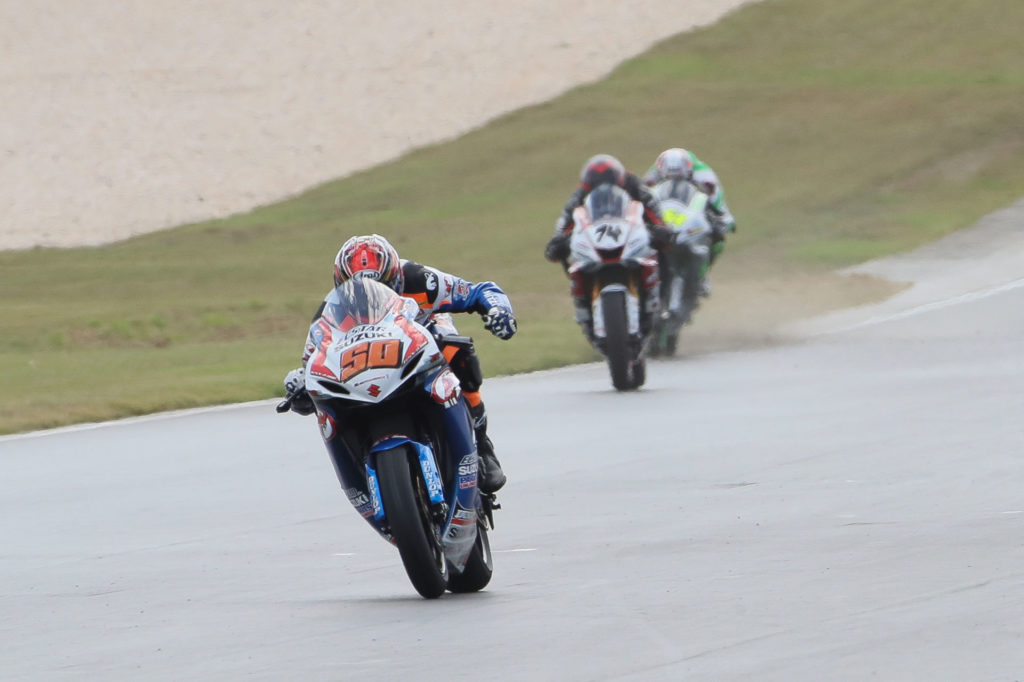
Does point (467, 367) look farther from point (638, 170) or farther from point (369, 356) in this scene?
point (638, 170)

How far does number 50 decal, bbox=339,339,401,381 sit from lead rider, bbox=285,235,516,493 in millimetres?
326

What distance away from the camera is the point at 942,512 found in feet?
31.5

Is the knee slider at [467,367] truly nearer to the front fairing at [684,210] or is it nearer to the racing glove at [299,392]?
the racing glove at [299,392]

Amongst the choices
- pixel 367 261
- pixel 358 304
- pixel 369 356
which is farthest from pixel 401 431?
pixel 367 261

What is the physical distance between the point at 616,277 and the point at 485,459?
8835mm

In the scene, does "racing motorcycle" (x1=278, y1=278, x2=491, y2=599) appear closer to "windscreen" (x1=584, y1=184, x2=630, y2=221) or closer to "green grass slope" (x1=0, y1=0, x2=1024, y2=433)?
"green grass slope" (x1=0, y1=0, x2=1024, y2=433)

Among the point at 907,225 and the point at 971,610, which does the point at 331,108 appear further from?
the point at 971,610

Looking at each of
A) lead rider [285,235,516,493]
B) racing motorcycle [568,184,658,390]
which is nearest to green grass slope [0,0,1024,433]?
racing motorcycle [568,184,658,390]

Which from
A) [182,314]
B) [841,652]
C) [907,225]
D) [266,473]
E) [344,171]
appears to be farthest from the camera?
[344,171]

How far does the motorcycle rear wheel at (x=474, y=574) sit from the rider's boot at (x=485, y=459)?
29cm

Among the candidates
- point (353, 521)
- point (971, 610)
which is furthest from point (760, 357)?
point (971, 610)

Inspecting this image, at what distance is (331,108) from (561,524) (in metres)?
43.9

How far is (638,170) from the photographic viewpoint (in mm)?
42750

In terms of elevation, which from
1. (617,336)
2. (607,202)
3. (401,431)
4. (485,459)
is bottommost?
(485,459)
